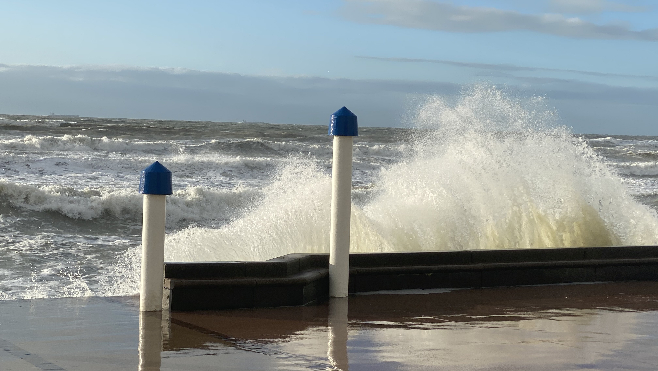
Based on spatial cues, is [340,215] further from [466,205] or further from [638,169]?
[638,169]

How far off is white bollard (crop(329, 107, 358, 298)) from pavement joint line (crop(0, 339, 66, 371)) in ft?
8.74

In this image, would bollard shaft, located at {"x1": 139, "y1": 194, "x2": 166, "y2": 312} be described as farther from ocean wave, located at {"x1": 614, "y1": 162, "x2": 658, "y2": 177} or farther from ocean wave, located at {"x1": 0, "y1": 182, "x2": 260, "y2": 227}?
ocean wave, located at {"x1": 614, "y1": 162, "x2": 658, "y2": 177}

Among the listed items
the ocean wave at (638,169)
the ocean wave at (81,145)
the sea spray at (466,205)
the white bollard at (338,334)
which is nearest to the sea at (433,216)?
the sea spray at (466,205)

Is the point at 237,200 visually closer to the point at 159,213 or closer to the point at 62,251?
the point at 62,251

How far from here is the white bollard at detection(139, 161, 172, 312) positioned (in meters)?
5.44

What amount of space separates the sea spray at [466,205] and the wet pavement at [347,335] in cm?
228

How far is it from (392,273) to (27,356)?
11.7ft

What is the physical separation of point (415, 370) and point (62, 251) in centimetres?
988

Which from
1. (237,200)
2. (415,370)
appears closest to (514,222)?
(415,370)

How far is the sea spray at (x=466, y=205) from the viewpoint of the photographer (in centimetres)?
888

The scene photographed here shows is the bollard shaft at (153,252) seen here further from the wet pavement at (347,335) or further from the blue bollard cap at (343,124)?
the blue bollard cap at (343,124)

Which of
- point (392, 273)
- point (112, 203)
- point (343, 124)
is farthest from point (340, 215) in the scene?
point (112, 203)

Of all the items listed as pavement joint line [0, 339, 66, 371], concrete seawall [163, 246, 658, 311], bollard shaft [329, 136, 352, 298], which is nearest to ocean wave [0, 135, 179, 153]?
concrete seawall [163, 246, 658, 311]

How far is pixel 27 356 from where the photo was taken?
429cm
